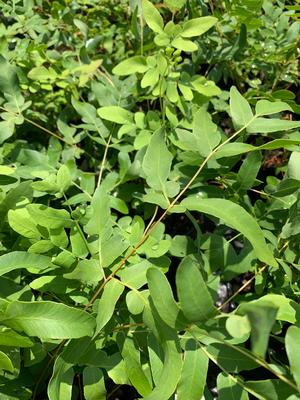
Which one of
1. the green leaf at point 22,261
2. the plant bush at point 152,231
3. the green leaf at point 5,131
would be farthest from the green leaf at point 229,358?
the green leaf at point 5,131

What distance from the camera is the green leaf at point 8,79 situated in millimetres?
1287

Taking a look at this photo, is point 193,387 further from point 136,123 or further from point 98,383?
point 136,123

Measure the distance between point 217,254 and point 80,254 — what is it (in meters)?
0.31

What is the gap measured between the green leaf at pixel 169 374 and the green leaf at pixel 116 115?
744 millimetres

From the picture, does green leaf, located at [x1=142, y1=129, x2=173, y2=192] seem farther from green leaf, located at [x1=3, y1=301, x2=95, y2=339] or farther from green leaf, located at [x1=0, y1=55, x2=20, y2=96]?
green leaf, located at [x1=0, y1=55, x2=20, y2=96]

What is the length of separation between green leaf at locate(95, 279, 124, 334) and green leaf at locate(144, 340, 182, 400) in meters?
0.11

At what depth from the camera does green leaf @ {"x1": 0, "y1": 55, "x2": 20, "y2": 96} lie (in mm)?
1287

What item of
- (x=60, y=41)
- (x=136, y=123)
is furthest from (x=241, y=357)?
(x=60, y=41)

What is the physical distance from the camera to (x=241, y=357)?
71 centimetres

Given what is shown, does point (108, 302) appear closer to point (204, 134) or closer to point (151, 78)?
point (204, 134)

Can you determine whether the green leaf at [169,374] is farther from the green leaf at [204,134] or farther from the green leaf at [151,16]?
the green leaf at [151,16]

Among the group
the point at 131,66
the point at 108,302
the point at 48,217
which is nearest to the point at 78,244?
the point at 48,217

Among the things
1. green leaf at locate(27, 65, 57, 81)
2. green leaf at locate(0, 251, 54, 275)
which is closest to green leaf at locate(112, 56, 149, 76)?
green leaf at locate(27, 65, 57, 81)

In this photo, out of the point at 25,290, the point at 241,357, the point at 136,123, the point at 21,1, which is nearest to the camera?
the point at 241,357
